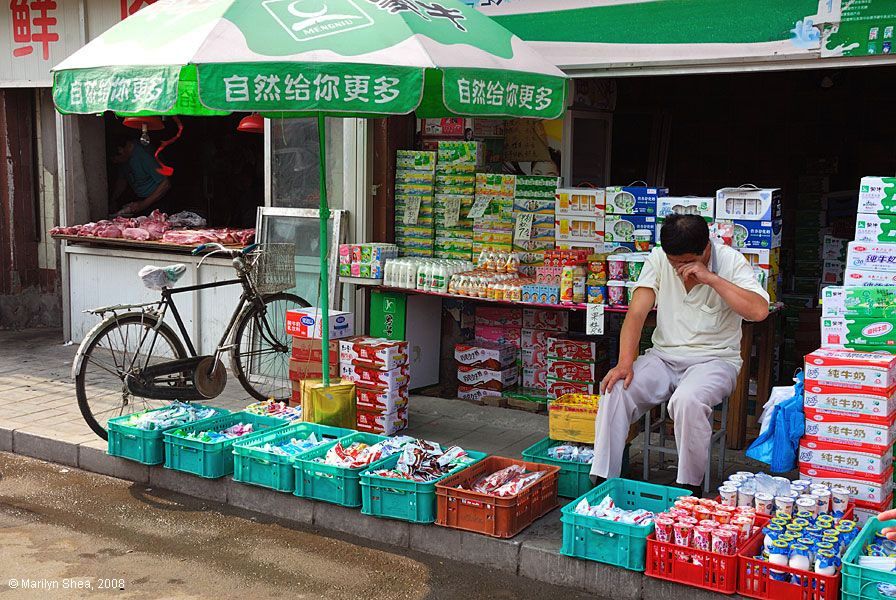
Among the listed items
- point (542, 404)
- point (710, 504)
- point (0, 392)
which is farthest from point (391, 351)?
point (0, 392)

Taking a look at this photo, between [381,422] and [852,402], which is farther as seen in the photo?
[381,422]

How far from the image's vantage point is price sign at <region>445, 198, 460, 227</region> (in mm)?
7961

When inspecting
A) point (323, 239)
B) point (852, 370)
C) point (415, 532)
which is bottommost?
point (415, 532)

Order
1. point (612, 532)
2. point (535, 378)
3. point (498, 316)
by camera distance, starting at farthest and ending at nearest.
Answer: point (498, 316) → point (535, 378) → point (612, 532)

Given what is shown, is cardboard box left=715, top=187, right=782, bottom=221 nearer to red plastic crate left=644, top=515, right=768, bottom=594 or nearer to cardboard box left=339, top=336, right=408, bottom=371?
cardboard box left=339, top=336, right=408, bottom=371

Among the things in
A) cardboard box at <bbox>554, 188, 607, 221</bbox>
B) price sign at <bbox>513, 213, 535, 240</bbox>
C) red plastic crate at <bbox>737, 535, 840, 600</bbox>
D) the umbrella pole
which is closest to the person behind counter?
price sign at <bbox>513, 213, 535, 240</bbox>

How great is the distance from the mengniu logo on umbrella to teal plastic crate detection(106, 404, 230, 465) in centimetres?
263

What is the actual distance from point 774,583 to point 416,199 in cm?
469

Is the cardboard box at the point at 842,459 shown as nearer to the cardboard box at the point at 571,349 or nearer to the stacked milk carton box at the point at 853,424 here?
the stacked milk carton box at the point at 853,424

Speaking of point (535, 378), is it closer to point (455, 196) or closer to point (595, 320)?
point (595, 320)

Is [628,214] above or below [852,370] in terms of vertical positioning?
above

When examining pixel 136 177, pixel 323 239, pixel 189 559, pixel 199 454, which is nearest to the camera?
pixel 189 559

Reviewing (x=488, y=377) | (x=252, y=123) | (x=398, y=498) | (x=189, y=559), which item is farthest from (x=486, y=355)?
(x=189, y=559)

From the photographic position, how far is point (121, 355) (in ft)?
22.2
